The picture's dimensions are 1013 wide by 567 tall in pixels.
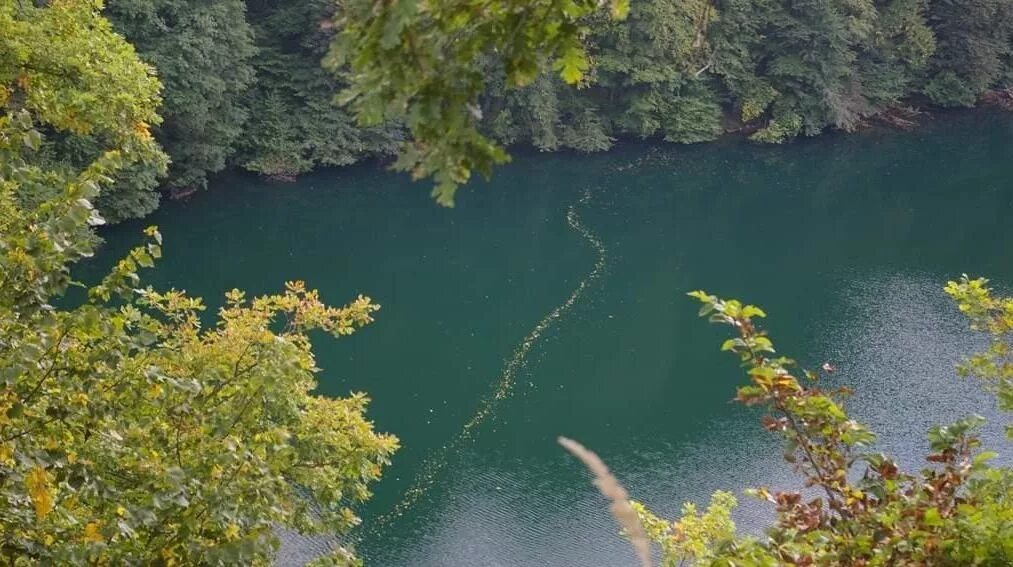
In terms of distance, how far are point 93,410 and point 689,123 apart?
26801mm

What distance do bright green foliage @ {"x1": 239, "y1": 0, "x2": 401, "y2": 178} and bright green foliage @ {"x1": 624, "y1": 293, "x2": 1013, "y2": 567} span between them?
21.2m

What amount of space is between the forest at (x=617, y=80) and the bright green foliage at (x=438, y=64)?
53.2 ft

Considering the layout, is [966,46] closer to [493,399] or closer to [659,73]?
[659,73]

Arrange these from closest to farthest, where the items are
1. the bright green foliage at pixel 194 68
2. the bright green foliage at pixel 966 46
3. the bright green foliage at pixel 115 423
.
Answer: the bright green foliage at pixel 115 423, the bright green foliage at pixel 194 68, the bright green foliage at pixel 966 46

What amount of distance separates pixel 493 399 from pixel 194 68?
32.0ft

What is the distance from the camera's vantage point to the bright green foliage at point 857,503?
10.5 feet

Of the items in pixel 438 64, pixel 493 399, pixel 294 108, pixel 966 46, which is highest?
pixel 966 46

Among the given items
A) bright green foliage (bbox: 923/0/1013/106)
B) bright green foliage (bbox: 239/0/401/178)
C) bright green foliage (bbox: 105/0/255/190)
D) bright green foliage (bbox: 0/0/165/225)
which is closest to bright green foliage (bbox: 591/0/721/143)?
bright green foliage (bbox: 239/0/401/178)

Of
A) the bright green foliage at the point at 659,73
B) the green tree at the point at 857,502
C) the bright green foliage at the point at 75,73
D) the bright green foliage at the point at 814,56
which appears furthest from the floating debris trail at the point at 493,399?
the bright green foliage at the point at 814,56

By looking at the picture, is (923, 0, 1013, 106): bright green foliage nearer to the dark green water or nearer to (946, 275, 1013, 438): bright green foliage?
the dark green water

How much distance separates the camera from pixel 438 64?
256 centimetres

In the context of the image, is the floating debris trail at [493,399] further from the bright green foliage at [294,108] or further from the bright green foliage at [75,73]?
the bright green foliage at [294,108]

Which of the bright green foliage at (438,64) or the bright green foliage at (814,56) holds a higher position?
the bright green foliage at (814,56)

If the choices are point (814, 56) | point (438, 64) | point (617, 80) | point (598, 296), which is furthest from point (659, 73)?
point (438, 64)
